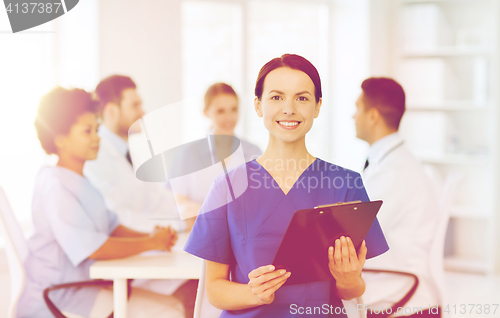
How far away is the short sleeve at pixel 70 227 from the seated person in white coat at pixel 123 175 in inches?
9.4

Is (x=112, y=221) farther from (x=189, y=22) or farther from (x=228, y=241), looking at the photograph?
(x=189, y=22)

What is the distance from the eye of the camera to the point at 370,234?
103 centimetres

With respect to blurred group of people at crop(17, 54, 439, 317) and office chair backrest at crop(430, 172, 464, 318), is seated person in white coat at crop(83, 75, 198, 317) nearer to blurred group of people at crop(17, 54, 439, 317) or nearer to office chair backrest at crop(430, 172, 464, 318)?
blurred group of people at crop(17, 54, 439, 317)

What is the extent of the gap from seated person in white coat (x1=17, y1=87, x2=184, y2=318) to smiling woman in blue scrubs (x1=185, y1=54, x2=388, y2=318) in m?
0.48

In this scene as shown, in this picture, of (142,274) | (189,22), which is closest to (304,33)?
(189,22)

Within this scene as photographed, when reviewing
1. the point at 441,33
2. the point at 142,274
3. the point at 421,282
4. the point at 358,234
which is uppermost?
the point at 441,33

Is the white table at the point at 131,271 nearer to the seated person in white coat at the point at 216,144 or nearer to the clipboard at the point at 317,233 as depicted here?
the seated person in white coat at the point at 216,144

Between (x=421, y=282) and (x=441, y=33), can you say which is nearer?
(x=421, y=282)

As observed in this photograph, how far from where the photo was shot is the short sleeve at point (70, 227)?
4.43 ft

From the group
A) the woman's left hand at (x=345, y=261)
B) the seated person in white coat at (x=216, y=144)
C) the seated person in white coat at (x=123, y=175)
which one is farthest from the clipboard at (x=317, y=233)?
the seated person in white coat at (x=123, y=175)

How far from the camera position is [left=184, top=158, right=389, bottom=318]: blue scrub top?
3.22ft

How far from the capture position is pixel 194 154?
1.20 meters

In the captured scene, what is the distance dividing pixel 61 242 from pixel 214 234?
2.03 feet

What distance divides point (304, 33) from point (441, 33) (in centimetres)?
124
